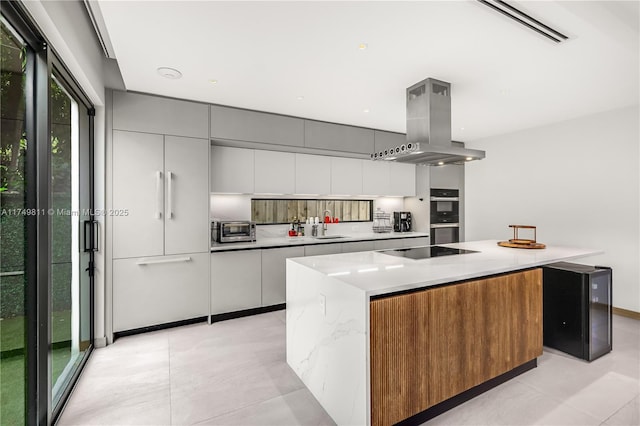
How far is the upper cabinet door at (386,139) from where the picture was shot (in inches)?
184

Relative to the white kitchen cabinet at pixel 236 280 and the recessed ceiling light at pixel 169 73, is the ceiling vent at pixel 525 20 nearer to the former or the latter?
the recessed ceiling light at pixel 169 73

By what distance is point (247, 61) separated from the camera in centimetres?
246

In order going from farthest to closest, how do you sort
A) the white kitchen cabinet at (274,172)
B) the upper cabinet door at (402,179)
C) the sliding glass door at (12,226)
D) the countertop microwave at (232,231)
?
the upper cabinet door at (402,179)
the white kitchen cabinet at (274,172)
the countertop microwave at (232,231)
the sliding glass door at (12,226)

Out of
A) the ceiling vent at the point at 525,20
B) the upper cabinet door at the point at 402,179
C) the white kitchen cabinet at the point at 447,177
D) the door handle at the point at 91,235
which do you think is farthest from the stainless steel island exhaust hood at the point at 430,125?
the door handle at the point at 91,235

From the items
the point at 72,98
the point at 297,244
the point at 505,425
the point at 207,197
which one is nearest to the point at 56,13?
the point at 72,98

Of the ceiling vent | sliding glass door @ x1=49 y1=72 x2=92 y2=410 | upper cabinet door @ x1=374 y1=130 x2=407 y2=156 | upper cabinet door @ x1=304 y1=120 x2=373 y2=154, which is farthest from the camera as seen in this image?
upper cabinet door @ x1=374 y1=130 x2=407 y2=156

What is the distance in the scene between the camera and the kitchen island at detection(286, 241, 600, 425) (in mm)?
1634

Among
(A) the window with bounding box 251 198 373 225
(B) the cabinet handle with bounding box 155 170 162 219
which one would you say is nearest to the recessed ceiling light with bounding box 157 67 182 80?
(B) the cabinet handle with bounding box 155 170 162 219

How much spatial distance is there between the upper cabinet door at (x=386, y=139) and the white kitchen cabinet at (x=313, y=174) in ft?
2.67

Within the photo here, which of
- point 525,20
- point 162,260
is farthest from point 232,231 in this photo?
point 525,20

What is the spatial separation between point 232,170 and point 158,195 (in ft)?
3.08

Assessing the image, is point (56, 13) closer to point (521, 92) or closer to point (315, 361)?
point (315, 361)

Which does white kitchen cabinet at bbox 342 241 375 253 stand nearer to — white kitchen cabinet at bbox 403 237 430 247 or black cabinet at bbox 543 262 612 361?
white kitchen cabinet at bbox 403 237 430 247

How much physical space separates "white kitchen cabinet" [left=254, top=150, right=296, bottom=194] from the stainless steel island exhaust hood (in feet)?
5.07
